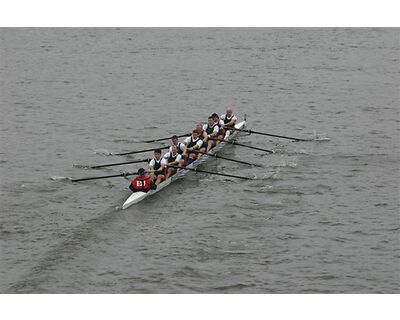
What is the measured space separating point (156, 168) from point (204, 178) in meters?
2.44

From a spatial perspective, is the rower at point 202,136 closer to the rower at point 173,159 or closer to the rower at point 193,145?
the rower at point 193,145

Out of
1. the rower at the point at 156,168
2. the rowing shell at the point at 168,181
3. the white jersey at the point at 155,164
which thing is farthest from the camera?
the white jersey at the point at 155,164

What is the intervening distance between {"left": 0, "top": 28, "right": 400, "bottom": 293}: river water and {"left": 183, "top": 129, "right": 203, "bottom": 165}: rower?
33.6 inches

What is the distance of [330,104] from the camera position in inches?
1645

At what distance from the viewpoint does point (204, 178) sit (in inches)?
1087

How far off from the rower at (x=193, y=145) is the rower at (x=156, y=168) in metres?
1.97

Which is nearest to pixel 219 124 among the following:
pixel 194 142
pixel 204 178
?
pixel 194 142

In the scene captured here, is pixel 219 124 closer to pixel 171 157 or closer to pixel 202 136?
pixel 202 136

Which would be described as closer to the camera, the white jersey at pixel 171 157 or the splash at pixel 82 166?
the white jersey at pixel 171 157

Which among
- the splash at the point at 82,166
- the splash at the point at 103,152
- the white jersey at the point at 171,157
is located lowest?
the white jersey at the point at 171,157

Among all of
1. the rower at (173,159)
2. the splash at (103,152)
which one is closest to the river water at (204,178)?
the splash at (103,152)

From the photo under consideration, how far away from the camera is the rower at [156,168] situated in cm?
2550

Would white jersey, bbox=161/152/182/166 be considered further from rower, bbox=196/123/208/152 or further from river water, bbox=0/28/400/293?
rower, bbox=196/123/208/152

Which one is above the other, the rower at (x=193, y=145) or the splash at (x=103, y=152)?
the splash at (x=103, y=152)
